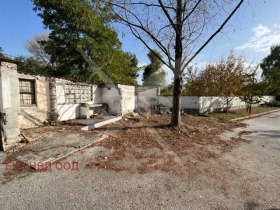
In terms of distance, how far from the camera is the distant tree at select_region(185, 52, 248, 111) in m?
15.7

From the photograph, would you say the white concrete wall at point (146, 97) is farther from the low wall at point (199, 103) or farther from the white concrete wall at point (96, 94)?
the white concrete wall at point (96, 94)

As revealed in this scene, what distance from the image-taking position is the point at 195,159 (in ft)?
16.3

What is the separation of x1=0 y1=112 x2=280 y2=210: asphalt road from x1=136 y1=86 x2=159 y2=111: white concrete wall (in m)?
10.9

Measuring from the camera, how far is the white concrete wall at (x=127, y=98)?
482 inches

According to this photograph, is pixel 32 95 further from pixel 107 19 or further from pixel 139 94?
pixel 139 94

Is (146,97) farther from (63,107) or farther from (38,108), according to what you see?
(38,108)

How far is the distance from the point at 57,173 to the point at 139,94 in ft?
38.6

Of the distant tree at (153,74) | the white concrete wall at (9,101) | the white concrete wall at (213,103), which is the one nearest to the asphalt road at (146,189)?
the white concrete wall at (9,101)

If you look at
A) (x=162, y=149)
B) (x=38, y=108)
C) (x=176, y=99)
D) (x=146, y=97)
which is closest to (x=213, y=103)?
(x=146, y=97)

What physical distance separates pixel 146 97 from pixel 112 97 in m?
4.51

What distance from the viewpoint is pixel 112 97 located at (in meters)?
12.0

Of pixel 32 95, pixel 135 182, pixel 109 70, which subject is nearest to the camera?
pixel 135 182

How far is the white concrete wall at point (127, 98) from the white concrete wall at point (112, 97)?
32cm

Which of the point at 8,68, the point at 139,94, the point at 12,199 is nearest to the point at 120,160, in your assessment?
the point at 12,199
